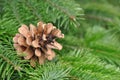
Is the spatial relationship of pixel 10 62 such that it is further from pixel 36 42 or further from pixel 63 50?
pixel 63 50

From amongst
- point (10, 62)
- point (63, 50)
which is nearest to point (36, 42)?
point (10, 62)

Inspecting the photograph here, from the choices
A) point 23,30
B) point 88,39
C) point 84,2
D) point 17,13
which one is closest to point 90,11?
point 84,2

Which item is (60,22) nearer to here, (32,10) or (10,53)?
(32,10)

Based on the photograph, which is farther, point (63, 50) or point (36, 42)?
point (63, 50)
